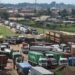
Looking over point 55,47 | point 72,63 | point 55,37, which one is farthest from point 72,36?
point 72,63

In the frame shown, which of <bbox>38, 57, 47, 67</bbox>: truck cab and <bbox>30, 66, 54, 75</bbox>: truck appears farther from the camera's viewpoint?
<bbox>38, 57, 47, 67</bbox>: truck cab

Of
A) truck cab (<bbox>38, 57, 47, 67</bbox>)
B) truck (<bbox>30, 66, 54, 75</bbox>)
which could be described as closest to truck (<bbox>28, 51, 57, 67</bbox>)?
truck cab (<bbox>38, 57, 47, 67</bbox>)

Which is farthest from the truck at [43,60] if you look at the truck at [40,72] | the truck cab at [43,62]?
the truck at [40,72]

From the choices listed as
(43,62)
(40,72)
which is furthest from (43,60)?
(40,72)

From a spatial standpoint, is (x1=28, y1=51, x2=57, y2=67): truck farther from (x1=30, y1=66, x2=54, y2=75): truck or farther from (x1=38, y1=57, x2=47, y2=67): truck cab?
(x1=30, y1=66, x2=54, y2=75): truck

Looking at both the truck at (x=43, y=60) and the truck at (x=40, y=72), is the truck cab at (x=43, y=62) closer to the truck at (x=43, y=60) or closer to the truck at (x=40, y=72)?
the truck at (x=43, y=60)

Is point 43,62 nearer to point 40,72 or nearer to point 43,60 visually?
point 43,60

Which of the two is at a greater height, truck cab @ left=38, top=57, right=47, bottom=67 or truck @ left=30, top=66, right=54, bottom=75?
truck @ left=30, top=66, right=54, bottom=75

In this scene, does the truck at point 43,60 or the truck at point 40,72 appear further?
the truck at point 43,60

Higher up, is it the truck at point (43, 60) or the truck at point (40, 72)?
the truck at point (40, 72)

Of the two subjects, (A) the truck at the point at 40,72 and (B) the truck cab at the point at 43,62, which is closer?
(A) the truck at the point at 40,72

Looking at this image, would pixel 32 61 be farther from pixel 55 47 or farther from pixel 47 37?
pixel 47 37
